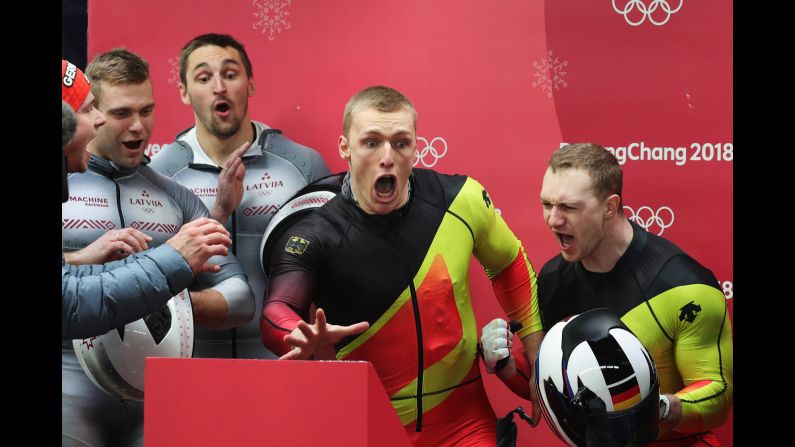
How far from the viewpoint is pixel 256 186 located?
4.95 metres

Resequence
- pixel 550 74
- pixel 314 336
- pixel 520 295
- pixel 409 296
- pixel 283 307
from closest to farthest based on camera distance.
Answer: pixel 314 336
pixel 283 307
pixel 409 296
pixel 520 295
pixel 550 74

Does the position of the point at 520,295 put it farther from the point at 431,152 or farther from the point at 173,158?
the point at 173,158

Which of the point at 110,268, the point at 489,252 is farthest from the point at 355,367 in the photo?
the point at 489,252

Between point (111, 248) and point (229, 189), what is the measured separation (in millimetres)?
716

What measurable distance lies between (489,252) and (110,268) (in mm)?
1614

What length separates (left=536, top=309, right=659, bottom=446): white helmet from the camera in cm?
347

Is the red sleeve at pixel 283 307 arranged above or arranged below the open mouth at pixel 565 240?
below

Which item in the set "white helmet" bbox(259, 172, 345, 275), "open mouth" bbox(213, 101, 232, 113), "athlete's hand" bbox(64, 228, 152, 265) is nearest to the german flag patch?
"white helmet" bbox(259, 172, 345, 275)

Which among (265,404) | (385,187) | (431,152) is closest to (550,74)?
(431,152)

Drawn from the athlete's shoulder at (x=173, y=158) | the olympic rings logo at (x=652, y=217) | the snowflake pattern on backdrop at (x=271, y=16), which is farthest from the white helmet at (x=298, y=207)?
the olympic rings logo at (x=652, y=217)

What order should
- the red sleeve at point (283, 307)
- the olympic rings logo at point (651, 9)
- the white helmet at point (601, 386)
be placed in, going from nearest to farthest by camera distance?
the white helmet at point (601, 386)
the red sleeve at point (283, 307)
the olympic rings logo at point (651, 9)

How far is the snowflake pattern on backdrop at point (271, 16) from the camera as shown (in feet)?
16.5

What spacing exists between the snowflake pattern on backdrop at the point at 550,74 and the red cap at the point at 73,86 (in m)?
1.99

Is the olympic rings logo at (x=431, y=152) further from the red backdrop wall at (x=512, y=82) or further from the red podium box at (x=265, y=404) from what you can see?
the red podium box at (x=265, y=404)
